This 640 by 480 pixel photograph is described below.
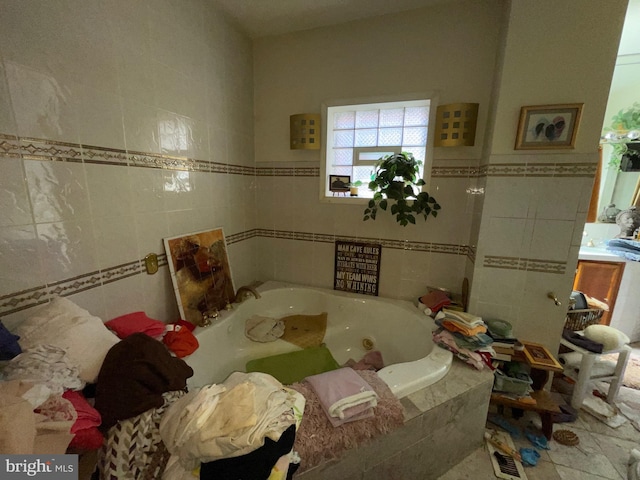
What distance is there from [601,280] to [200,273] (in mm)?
3386

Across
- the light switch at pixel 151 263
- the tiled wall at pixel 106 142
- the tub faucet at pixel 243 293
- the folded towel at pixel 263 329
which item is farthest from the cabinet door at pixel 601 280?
the light switch at pixel 151 263

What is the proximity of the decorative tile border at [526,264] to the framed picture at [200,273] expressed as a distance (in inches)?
68.8

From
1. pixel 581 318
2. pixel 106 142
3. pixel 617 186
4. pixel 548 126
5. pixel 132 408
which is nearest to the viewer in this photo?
pixel 132 408

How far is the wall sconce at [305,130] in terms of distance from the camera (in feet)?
6.32

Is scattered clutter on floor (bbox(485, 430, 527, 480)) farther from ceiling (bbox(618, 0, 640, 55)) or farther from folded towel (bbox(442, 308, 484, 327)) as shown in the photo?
ceiling (bbox(618, 0, 640, 55))

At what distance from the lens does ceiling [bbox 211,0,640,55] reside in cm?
157

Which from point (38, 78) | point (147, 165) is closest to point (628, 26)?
point (147, 165)

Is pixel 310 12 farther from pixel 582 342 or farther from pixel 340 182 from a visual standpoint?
pixel 582 342

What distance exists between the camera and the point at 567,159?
4.59 feet

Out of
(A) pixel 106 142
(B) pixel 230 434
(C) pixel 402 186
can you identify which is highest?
(A) pixel 106 142

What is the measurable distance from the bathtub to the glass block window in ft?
2.87

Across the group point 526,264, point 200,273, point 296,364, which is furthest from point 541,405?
point 200,273

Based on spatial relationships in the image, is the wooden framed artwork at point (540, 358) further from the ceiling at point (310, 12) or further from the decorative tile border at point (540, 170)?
the ceiling at point (310, 12)

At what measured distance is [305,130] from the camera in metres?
1.94
